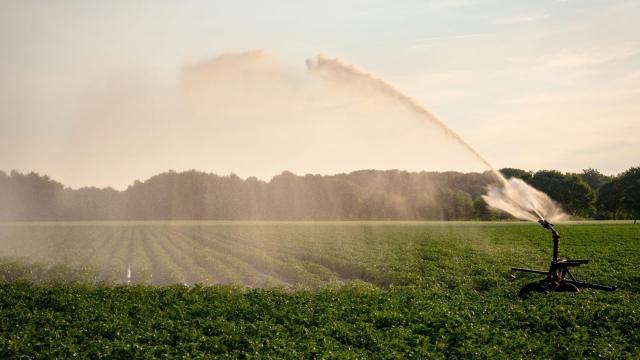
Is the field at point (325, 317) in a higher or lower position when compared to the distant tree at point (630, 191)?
lower

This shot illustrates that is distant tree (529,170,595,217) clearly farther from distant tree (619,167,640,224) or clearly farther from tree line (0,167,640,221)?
distant tree (619,167,640,224)

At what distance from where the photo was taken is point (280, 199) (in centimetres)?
10269

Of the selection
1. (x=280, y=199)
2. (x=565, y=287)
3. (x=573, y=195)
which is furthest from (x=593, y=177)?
(x=565, y=287)

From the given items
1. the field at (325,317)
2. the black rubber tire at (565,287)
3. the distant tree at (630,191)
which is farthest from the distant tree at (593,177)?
the black rubber tire at (565,287)

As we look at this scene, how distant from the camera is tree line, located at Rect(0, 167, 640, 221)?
9481 centimetres

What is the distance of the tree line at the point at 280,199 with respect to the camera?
311 ft

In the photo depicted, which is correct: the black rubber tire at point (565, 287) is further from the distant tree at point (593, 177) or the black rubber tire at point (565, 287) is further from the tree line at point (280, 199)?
the distant tree at point (593, 177)

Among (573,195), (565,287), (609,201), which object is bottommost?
(565,287)

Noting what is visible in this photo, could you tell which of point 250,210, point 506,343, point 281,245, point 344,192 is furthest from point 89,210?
point 506,343

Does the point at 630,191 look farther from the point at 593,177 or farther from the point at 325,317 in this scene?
the point at 325,317

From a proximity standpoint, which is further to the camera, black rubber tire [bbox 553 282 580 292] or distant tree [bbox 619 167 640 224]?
distant tree [bbox 619 167 640 224]

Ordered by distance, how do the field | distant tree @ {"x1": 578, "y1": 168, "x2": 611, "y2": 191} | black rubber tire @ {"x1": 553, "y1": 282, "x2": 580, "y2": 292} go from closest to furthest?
the field → black rubber tire @ {"x1": 553, "y1": 282, "x2": 580, "y2": 292} → distant tree @ {"x1": 578, "y1": 168, "x2": 611, "y2": 191}

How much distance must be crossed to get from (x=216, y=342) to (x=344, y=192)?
88438 millimetres

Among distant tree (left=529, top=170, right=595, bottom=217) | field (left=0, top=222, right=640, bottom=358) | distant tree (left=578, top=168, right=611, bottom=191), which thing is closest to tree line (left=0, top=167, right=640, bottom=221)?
distant tree (left=529, top=170, right=595, bottom=217)
